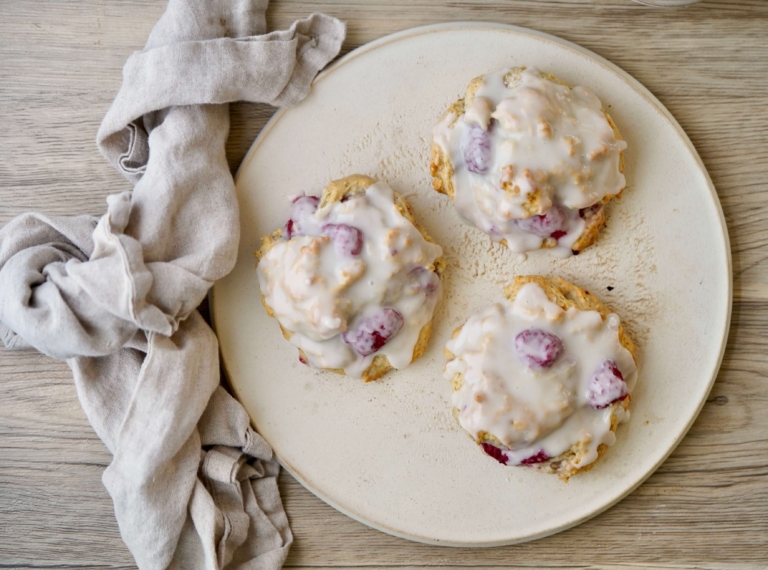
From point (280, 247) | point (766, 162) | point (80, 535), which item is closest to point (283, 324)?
point (280, 247)

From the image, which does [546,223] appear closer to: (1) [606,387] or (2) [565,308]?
(2) [565,308]

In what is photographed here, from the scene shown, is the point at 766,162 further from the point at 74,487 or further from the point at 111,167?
the point at 74,487

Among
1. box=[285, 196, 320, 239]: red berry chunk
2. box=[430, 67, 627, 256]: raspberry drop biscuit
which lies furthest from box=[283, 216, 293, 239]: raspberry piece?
box=[430, 67, 627, 256]: raspberry drop biscuit

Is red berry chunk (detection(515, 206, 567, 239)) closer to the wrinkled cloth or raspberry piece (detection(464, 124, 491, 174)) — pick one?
raspberry piece (detection(464, 124, 491, 174))

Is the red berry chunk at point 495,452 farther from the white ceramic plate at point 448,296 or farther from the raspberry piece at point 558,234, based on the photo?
the raspberry piece at point 558,234

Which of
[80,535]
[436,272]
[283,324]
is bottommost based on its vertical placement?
[80,535]

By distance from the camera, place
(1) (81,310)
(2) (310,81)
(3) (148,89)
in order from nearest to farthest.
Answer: (1) (81,310) → (3) (148,89) → (2) (310,81)
